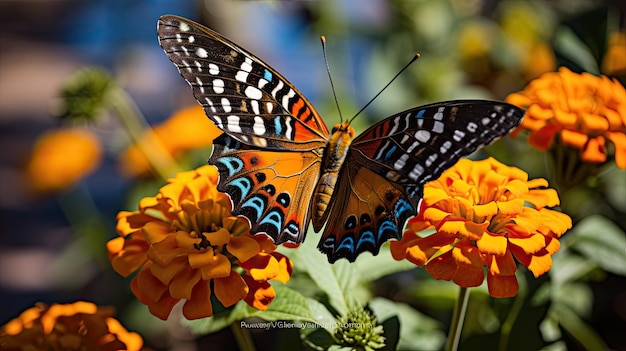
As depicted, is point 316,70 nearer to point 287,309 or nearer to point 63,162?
point 63,162

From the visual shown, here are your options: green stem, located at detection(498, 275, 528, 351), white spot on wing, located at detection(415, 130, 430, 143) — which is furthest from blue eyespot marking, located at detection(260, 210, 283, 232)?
green stem, located at detection(498, 275, 528, 351)

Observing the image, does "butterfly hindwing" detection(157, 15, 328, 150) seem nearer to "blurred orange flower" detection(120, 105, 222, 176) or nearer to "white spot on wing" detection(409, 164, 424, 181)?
"white spot on wing" detection(409, 164, 424, 181)

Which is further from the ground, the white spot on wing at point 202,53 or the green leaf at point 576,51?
the green leaf at point 576,51

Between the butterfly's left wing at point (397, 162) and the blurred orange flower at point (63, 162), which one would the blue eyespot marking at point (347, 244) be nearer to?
the butterfly's left wing at point (397, 162)

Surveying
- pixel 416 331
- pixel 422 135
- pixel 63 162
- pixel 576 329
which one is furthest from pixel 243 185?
pixel 63 162

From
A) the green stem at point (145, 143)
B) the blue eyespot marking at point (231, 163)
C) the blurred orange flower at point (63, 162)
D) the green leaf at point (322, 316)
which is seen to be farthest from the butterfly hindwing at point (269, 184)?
the blurred orange flower at point (63, 162)

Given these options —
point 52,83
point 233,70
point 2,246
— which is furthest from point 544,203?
point 52,83
